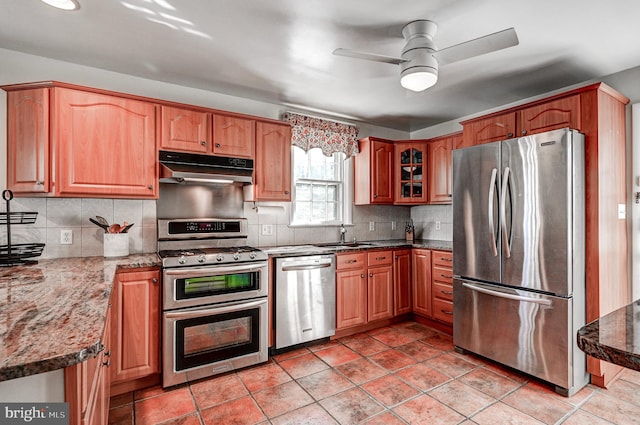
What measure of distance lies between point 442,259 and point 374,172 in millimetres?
1290

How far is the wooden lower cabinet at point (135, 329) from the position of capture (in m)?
2.33

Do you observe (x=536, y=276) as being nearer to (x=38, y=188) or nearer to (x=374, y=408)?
(x=374, y=408)

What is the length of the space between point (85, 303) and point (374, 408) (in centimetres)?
184

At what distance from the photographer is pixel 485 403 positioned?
227 centimetres

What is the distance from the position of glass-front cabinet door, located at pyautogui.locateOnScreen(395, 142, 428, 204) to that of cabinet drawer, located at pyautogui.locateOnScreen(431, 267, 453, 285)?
0.93m

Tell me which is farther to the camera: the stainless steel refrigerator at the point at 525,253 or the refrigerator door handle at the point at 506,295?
the refrigerator door handle at the point at 506,295

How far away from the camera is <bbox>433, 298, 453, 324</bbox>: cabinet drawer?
3.48m

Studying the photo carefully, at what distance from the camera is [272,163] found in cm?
327

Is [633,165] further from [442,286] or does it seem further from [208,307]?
[208,307]

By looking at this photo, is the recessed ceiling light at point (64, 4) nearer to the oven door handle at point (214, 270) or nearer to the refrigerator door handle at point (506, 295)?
the oven door handle at point (214, 270)

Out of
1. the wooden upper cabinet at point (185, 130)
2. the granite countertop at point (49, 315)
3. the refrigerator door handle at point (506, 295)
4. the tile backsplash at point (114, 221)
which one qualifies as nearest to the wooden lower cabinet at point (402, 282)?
the tile backsplash at point (114, 221)

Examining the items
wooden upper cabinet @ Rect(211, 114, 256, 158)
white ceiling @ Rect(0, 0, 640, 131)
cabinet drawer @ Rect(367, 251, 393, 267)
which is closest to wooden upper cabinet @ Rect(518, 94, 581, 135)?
white ceiling @ Rect(0, 0, 640, 131)

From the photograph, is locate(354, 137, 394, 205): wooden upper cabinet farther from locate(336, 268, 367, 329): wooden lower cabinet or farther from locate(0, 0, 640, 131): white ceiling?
locate(336, 268, 367, 329): wooden lower cabinet

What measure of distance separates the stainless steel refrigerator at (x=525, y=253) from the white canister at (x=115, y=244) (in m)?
2.86
